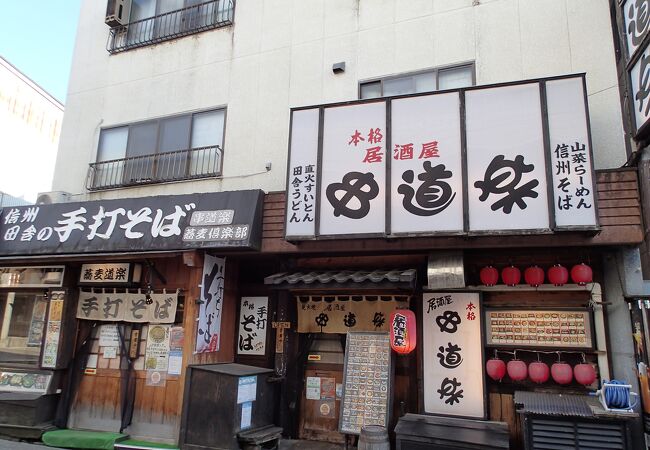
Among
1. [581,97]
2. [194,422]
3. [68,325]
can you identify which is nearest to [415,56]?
[581,97]

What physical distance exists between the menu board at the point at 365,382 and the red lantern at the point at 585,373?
11.0ft

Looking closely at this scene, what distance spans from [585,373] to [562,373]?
36cm

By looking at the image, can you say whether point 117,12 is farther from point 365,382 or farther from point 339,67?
point 365,382

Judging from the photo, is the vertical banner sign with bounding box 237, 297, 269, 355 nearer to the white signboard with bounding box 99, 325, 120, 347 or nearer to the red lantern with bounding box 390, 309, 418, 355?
the white signboard with bounding box 99, 325, 120, 347

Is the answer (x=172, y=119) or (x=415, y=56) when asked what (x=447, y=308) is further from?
(x=172, y=119)

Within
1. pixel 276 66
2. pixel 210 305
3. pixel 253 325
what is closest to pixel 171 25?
pixel 276 66

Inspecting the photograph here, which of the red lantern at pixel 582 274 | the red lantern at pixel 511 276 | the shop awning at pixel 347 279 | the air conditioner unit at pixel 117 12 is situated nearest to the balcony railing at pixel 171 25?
the air conditioner unit at pixel 117 12

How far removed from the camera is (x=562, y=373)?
8.22 m

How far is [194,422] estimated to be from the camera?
30.3 feet

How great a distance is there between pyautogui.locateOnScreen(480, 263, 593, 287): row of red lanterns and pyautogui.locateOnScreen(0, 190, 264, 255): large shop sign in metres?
4.75

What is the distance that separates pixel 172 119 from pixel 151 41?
2888mm

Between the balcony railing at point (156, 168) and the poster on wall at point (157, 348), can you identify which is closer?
the poster on wall at point (157, 348)

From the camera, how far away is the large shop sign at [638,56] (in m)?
7.52

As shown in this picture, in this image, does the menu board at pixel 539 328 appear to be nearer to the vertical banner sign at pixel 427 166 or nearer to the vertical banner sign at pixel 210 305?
the vertical banner sign at pixel 427 166
